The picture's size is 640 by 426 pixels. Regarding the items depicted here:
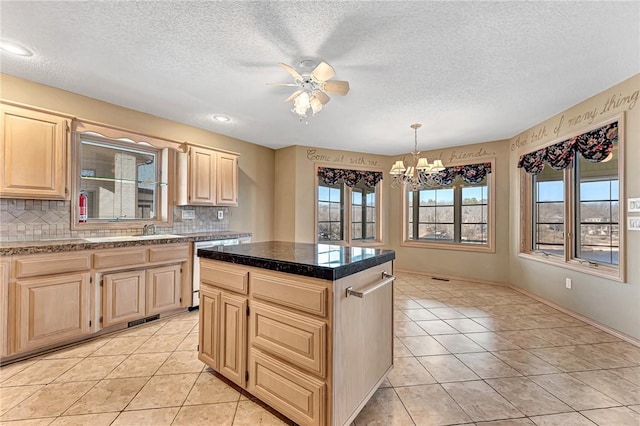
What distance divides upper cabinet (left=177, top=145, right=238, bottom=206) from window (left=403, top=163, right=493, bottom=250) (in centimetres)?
349

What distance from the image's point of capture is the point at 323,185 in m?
5.32

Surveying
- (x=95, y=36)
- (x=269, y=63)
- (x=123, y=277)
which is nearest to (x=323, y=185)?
(x=269, y=63)

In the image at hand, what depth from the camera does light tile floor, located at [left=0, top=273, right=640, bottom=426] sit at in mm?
1642

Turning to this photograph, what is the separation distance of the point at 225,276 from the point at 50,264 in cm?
170

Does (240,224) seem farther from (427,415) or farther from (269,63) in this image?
(427,415)

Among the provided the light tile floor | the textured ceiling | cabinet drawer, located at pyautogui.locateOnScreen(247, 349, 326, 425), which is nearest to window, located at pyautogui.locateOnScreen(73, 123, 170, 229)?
the textured ceiling

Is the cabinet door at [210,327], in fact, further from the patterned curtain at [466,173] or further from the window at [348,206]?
the patterned curtain at [466,173]

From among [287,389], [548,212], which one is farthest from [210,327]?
[548,212]

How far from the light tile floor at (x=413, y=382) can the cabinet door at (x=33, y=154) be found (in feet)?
4.77

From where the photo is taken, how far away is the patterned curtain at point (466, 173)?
4.75 m

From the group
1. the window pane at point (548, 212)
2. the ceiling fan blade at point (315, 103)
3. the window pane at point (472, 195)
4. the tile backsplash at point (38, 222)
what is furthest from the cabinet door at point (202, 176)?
the window pane at point (548, 212)

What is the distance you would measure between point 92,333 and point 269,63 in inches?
116

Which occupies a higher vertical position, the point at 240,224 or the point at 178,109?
the point at 178,109

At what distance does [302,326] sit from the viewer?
1.44 meters
